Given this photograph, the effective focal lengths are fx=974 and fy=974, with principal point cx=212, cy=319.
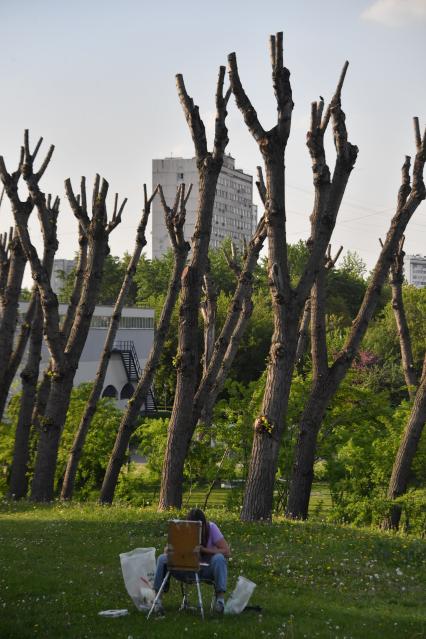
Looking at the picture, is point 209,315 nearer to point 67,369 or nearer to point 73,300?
point 73,300

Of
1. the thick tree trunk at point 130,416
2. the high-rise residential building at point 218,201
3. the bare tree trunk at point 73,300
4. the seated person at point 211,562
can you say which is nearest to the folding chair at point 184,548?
the seated person at point 211,562

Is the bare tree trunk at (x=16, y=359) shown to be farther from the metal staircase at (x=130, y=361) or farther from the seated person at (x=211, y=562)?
the metal staircase at (x=130, y=361)

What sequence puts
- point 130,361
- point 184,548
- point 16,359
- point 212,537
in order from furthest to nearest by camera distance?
point 130,361 → point 16,359 → point 212,537 → point 184,548

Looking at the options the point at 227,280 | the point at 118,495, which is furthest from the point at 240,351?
the point at 118,495

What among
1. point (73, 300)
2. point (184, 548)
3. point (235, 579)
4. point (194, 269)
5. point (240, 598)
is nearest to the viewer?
point (240, 598)

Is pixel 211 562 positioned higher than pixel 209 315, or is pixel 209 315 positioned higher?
pixel 209 315

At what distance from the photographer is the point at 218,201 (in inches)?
7126

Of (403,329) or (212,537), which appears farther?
(403,329)

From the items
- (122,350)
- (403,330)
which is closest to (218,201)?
(122,350)

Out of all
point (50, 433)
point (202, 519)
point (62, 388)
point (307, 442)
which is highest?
point (62, 388)

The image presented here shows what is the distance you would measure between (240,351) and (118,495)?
46.1 meters

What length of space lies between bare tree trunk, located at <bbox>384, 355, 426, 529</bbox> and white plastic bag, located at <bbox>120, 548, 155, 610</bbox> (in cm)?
1009

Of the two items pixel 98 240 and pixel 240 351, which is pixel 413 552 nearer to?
pixel 98 240

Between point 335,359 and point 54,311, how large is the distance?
233 inches
